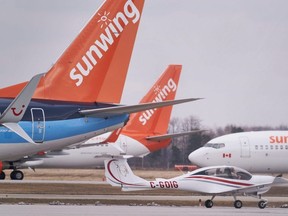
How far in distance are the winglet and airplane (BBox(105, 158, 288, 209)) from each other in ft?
47.2

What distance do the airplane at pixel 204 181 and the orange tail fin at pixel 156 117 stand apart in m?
26.3

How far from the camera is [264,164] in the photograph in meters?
53.3

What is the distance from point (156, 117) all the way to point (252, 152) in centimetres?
1477

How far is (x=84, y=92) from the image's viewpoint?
28.4 metres

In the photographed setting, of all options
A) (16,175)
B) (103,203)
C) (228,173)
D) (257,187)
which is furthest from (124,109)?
(16,175)

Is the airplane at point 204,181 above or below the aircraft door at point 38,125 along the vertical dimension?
below

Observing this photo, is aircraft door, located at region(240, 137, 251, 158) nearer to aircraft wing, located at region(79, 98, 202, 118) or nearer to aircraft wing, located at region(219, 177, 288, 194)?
aircraft wing, located at region(219, 177, 288, 194)

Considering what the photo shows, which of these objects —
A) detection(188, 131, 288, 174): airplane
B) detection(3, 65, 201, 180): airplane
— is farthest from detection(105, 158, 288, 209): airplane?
detection(3, 65, 201, 180): airplane

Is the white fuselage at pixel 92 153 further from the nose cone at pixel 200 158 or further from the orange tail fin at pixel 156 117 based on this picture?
the nose cone at pixel 200 158

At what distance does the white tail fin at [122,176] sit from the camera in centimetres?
3769

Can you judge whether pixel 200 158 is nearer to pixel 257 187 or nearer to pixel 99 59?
pixel 257 187

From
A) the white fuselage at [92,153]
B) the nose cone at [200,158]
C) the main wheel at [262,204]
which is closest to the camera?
the main wheel at [262,204]

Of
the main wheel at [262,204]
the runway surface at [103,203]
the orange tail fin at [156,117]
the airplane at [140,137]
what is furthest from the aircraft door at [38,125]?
the orange tail fin at [156,117]

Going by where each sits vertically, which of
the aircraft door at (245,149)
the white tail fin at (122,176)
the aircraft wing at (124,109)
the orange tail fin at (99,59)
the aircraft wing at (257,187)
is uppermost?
the orange tail fin at (99,59)
